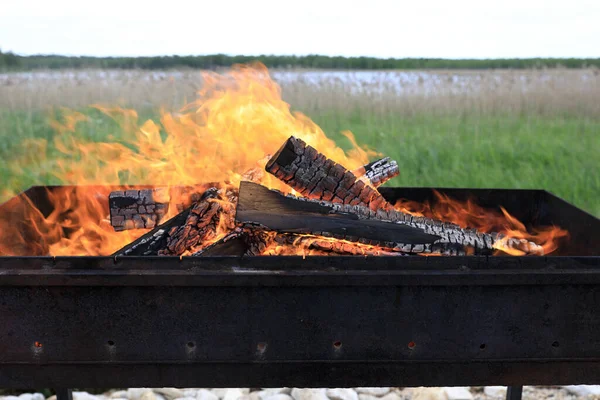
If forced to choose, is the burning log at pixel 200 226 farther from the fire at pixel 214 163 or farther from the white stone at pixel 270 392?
the white stone at pixel 270 392

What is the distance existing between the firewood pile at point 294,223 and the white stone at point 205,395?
1.16 metres

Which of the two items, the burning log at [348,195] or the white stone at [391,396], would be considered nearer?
the burning log at [348,195]

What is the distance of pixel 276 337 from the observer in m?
1.85

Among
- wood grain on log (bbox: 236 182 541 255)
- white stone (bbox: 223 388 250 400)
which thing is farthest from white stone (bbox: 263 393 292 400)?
wood grain on log (bbox: 236 182 541 255)

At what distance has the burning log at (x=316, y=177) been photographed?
2.38m

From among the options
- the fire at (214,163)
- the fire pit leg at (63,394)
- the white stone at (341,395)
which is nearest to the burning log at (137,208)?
the fire at (214,163)

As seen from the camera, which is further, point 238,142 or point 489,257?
point 238,142

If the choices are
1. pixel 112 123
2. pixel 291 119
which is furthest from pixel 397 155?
pixel 112 123

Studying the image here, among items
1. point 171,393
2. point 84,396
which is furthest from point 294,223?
point 84,396

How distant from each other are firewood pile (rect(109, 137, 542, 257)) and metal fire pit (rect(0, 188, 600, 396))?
0.90 ft

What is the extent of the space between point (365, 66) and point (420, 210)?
10.6ft

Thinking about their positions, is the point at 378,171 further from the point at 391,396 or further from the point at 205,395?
the point at 205,395

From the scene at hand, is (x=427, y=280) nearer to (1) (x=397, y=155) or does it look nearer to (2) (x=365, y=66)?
(1) (x=397, y=155)

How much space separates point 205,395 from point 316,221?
1.54 m
